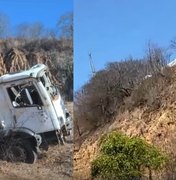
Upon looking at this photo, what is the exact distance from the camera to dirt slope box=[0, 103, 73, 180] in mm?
14328

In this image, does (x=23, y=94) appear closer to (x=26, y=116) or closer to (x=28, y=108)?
(x=28, y=108)

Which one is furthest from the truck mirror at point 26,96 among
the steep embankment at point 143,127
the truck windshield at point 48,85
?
the steep embankment at point 143,127

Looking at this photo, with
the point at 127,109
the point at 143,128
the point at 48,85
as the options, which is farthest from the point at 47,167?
the point at 127,109

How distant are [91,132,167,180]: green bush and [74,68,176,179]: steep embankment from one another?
2986 millimetres

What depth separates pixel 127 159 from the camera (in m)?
15.4

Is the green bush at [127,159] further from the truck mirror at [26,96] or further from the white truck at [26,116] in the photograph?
the truck mirror at [26,96]

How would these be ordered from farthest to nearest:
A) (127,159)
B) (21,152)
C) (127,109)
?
(127,109) < (127,159) < (21,152)

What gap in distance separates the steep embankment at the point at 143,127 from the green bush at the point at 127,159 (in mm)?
2986

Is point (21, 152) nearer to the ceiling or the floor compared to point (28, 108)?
nearer to the floor

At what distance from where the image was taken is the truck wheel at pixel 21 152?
47.6 feet

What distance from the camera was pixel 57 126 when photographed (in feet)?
49.1

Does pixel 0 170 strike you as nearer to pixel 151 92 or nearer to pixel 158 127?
pixel 158 127

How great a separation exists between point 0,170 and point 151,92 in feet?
31.7

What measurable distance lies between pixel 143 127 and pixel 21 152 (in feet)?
25.7
